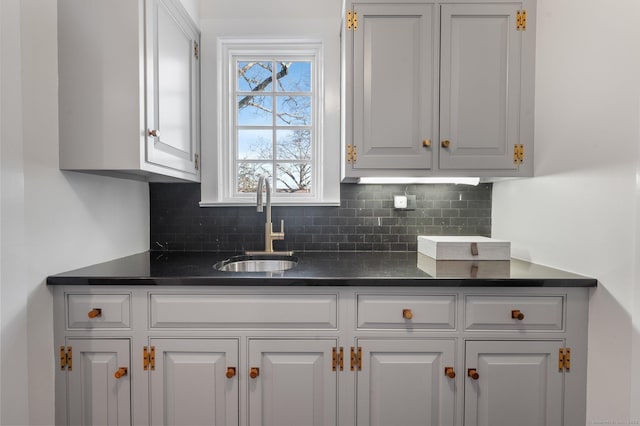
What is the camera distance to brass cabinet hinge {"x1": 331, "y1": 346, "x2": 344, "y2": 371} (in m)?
1.34

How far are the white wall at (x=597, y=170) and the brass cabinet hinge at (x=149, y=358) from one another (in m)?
1.80

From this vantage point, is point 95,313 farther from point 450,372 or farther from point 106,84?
point 450,372

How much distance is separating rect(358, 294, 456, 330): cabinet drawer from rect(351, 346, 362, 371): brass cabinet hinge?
0.33 ft

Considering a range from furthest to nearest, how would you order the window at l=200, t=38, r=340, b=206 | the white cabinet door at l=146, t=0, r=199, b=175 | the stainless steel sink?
the window at l=200, t=38, r=340, b=206 < the stainless steel sink < the white cabinet door at l=146, t=0, r=199, b=175

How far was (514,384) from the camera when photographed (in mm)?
1347

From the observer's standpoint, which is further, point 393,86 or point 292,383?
point 393,86

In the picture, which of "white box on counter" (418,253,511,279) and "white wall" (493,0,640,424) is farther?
"white box on counter" (418,253,511,279)

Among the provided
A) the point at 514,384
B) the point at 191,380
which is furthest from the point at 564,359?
the point at 191,380

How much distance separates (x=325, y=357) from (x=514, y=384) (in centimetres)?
80

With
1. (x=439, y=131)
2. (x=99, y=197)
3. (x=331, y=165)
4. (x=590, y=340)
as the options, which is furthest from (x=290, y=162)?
(x=590, y=340)

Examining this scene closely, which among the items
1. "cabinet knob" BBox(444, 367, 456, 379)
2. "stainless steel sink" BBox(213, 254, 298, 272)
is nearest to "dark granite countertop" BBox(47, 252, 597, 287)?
"stainless steel sink" BBox(213, 254, 298, 272)

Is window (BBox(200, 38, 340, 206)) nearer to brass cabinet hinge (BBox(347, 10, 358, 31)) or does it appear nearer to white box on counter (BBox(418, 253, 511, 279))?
brass cabinet hinge (BBox(347, 10, 358, 31))

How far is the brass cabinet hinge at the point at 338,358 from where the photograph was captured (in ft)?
4.41

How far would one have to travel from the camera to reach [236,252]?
2.05m
